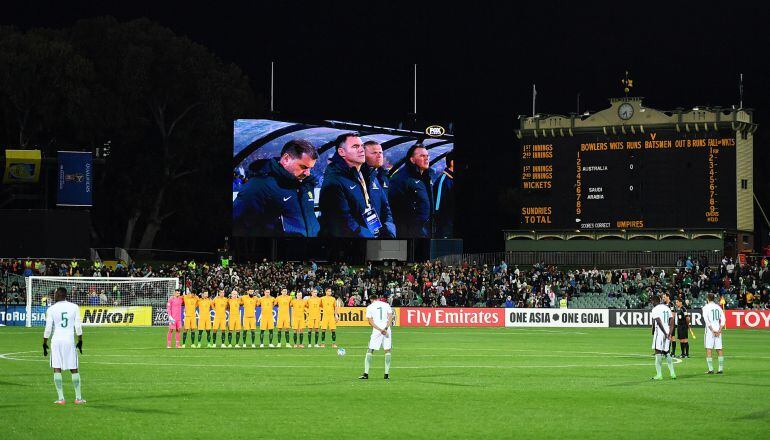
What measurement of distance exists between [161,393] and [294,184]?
136 feet

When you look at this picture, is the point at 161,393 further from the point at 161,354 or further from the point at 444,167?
the point at 444,167

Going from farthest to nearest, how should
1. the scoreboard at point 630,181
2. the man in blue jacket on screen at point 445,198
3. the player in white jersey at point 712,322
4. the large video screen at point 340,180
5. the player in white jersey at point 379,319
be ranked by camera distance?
the man in blue jacket on screen at point 445,198, the large video screen at point 340,180, the scoreboard at point 630,181, the player in white jersey at point 712,322, the player in white jersey at point 379,319

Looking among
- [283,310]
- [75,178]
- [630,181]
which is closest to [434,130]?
[630,181]

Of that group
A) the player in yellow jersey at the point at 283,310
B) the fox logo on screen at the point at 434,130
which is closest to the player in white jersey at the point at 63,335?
the player in yellow jersey at the point at 283,310

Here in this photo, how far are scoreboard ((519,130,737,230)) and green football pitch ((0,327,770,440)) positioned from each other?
20.4 meters

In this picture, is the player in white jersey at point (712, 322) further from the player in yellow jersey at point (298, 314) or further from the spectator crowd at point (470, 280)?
the spectator crowd at point (470, 280)

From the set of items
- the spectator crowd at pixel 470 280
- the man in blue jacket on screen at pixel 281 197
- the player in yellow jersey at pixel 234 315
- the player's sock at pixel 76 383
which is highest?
the man in blue jacket on screen at pixel 281 197

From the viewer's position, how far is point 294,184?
210 ft

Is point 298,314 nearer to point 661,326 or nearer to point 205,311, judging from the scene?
point 205,311

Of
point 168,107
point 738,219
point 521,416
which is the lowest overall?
point 521,416

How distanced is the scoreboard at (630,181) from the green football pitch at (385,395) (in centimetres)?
2043

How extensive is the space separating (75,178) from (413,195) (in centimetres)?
1958

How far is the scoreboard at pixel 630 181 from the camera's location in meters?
57.7

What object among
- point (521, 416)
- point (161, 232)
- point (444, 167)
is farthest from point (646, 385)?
point (161, 232)
